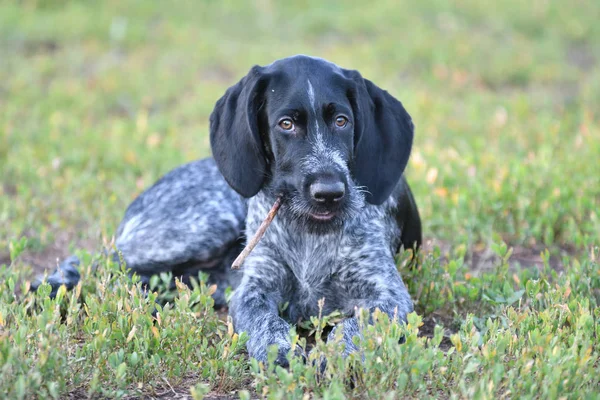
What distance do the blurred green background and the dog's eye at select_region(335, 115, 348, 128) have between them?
6.25 feet

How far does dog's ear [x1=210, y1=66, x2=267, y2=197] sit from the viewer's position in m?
4.00

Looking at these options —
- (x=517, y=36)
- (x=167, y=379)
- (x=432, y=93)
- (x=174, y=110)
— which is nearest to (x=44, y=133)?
(x=174, y=110)

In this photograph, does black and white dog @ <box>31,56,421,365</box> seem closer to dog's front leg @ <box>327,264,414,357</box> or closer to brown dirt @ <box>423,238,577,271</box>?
dog's front leg @ <box>327,264,414,357</box>

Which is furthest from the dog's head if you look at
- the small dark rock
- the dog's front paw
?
the small dark rock

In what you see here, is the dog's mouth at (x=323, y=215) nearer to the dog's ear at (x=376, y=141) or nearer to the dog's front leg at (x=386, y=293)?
the dog's ear at (x=376, y=141)

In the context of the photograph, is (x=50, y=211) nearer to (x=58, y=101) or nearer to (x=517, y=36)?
(x=58, y=101)

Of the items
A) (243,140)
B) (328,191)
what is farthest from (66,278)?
(328,191)

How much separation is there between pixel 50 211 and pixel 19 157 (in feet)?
4.07

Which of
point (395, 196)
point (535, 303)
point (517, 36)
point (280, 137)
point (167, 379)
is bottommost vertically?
point (167, 379)

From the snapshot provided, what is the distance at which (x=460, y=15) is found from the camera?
39.9 feet

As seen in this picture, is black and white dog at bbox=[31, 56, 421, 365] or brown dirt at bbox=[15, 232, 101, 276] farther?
brown dirt at bbox=[15, 232, 101, 276]

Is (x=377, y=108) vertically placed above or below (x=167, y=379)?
above

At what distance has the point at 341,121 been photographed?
3953mm

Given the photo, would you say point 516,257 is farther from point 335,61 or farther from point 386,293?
point 335,61
